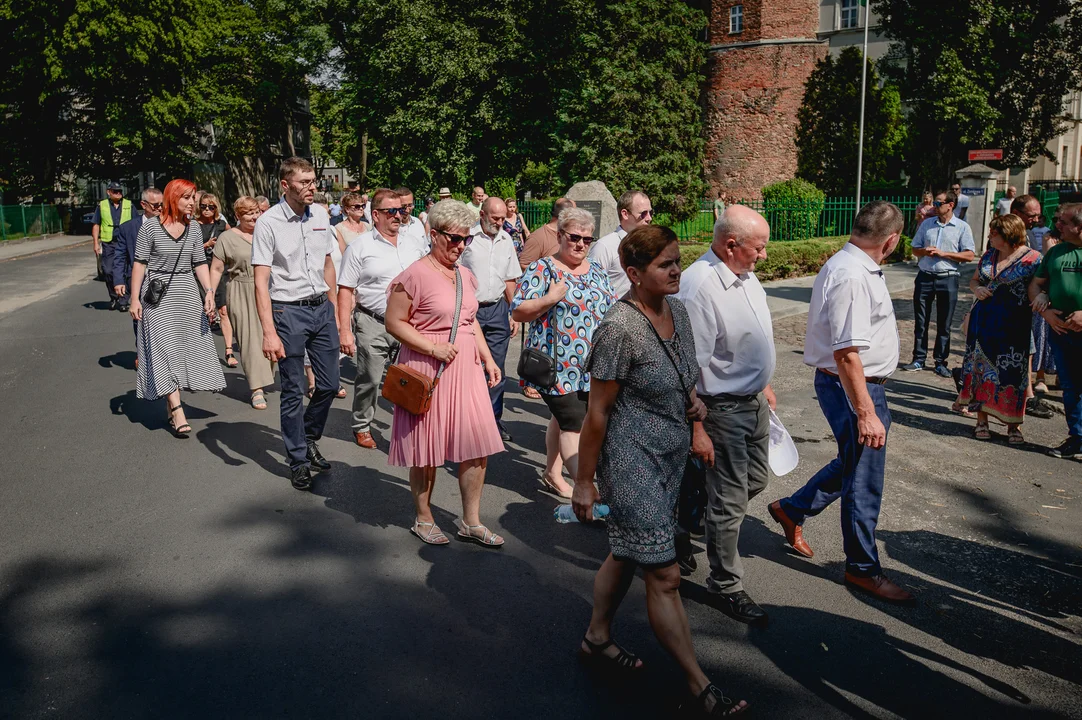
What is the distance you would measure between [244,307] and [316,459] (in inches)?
116

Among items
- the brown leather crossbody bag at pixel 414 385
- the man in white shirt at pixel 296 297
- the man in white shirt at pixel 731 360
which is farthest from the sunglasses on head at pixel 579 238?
the man in white shirt at pixel 296 297

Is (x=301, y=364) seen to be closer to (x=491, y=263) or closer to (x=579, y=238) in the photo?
(x=491, y=263)

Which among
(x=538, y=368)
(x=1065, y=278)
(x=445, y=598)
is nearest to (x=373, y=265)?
(x=538, y=368)

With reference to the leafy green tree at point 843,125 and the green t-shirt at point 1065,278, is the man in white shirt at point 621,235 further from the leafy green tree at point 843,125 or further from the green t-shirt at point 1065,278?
the leafy green tree at point 843,125

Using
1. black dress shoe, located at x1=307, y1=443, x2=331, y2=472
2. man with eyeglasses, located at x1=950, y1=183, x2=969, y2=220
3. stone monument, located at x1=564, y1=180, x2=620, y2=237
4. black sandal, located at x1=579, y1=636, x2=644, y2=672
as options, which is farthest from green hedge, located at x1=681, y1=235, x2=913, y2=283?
black sandal, located at x1=579, y1=636, x2=644, y2=672

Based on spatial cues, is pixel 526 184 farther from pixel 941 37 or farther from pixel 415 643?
pixel 415 643

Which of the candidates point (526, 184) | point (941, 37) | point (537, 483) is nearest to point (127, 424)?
point (537, 483)

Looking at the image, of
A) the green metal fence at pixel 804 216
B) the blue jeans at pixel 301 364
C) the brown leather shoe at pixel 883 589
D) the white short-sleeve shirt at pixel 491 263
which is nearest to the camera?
the brown leather shoe at pixel 883 589

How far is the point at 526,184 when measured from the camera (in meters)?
35.7

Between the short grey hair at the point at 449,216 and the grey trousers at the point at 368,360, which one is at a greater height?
the short grey hair at the point at 449,216

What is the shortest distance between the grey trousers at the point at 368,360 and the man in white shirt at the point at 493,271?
2.84 ft

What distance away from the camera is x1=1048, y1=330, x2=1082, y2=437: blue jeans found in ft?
23.1

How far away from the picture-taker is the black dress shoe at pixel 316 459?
6.73m

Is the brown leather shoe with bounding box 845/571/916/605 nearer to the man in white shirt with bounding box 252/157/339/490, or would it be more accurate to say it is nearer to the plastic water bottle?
the plastic water bottle
